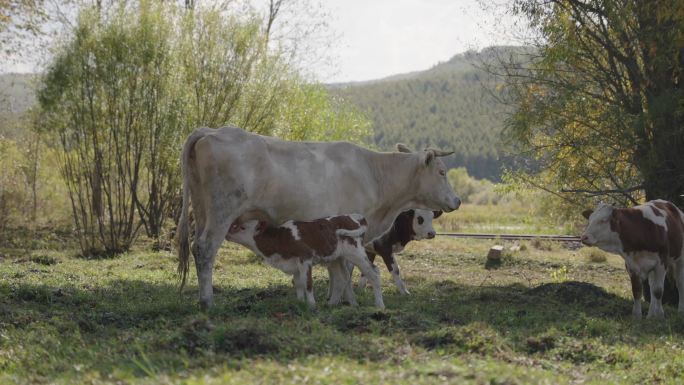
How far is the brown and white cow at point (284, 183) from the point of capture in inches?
412

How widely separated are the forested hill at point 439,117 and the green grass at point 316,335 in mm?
89475

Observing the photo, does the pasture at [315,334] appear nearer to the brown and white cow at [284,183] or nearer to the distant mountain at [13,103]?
the brown and white cow at [284,183]

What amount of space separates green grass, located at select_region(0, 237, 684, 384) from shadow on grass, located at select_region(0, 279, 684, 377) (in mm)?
24

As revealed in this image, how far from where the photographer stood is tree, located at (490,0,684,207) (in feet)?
44.0

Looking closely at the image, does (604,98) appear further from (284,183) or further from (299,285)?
(299,285)

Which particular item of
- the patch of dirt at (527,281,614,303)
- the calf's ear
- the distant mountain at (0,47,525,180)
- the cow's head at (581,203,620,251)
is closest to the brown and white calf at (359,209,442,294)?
the patch of dirt at (527,281,614,303)

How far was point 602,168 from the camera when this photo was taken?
1430 centimetres

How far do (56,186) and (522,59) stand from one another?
2363 centimetres

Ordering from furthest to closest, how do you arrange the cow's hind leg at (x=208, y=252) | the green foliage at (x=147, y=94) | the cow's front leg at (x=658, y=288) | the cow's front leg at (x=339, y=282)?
the green foliage at (x=147, y=94) → the cow's front leg at (x=658, y=288) → the cow's front leg at (x=339, y=282) → the cow's hind leg at (x=208, y=252)

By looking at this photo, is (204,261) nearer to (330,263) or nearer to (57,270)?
(330,263)

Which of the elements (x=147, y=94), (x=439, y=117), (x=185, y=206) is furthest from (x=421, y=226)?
(x=439, y=117)

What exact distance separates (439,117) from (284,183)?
449 ft

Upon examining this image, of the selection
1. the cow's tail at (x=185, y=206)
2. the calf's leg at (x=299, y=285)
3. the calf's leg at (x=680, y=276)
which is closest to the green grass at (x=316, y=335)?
the calf's leg at (x=299, y=285)

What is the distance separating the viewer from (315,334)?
786cm
